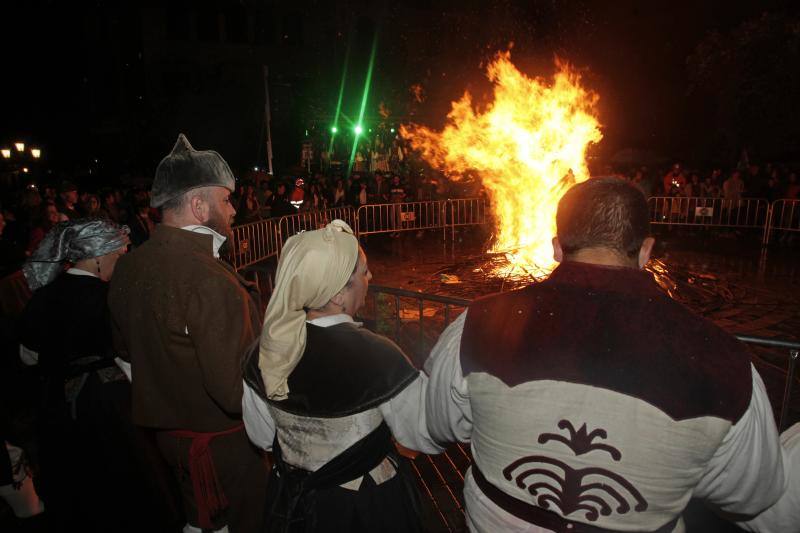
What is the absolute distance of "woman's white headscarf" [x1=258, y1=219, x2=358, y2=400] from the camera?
2.04 meters

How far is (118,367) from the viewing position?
3496 millimetres

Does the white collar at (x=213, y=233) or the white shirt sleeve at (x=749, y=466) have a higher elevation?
the white collar at (x=213, y=233)

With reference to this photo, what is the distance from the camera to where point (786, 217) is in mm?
14195

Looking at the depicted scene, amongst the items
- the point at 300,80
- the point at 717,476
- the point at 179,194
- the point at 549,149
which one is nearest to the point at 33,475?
the point at 179,194

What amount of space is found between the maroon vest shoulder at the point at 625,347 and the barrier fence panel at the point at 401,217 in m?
13.5

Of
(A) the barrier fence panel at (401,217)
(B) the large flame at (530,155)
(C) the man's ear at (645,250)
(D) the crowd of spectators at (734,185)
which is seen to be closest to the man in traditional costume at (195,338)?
(C) the man's ear at (645,250)

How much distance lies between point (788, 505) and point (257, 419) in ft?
6.99

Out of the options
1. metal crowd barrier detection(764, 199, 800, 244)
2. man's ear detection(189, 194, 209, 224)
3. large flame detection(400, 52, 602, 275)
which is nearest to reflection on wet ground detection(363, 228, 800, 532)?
metal crowd barrier detection(764, 199, 800, 244)

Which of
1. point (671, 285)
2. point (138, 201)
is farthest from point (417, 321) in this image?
point (138, 201)

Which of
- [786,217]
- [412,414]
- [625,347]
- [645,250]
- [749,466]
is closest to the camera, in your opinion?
[625,347]

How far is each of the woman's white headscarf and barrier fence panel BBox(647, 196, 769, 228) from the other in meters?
15.3

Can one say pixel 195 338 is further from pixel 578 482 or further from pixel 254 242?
pixel 254 242

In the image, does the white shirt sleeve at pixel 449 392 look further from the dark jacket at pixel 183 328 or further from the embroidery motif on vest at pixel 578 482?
the dark jacket at pixel 183 328

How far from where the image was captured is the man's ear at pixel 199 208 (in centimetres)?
300
